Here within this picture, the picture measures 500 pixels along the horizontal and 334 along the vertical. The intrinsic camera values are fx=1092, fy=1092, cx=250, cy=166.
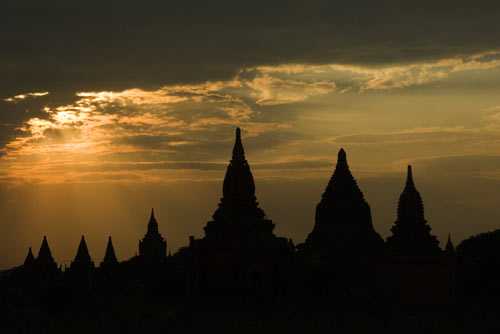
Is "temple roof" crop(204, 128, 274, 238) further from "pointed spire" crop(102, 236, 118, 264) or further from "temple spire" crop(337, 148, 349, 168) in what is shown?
"pointed spire" crop(102, 236, 118, 264)

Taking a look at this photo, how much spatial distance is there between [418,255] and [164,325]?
17.0m

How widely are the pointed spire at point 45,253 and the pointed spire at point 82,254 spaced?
454cm

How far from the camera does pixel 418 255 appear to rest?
61.0 m

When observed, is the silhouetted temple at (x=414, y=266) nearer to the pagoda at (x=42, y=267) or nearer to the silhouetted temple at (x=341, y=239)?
the silhouetted temple at (x=341, y=239)

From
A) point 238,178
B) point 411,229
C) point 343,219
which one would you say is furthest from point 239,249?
point 343,219

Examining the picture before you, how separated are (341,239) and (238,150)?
11109 millimetres

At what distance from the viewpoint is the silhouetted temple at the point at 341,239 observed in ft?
228

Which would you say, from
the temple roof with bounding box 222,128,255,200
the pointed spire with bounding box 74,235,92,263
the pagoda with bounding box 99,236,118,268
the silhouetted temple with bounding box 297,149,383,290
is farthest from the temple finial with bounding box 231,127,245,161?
the pagoda with bounding box 99,236,118,268

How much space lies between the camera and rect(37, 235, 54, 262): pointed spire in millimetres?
93375

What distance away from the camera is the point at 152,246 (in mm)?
106625

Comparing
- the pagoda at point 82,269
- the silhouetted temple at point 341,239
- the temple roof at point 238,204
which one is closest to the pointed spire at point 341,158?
the silhouetted temple at point 341,239

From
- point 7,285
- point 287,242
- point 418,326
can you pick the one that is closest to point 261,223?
point 287,242

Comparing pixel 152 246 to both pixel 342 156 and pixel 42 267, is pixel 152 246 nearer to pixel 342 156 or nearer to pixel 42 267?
pixel 42 267

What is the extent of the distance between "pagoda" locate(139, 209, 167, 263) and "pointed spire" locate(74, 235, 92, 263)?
42.1 feet
